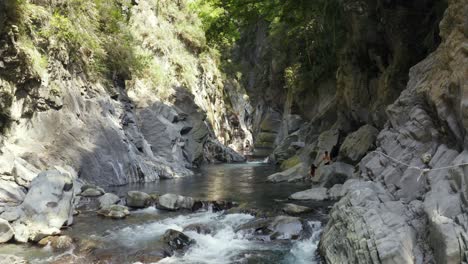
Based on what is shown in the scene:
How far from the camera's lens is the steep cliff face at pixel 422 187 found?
289 inches

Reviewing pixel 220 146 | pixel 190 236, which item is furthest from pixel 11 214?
pixel 220 146

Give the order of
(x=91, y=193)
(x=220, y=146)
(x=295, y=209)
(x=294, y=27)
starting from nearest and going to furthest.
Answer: (x=295, y=209), (x=91, y=193), (x=294, y=27), (x=220, y=146)

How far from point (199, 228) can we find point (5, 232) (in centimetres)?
481

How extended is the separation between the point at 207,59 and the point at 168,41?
325 inches

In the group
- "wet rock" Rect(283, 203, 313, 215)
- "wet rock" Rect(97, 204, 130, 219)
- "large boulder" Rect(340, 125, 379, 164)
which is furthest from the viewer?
"large boulder" Rect(340, 125, 379, 164)

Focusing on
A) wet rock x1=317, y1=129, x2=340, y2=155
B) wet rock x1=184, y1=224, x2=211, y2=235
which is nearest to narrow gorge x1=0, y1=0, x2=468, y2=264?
wet rock x1=184, y1=224, x2=211, y2=235

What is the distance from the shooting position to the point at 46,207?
1210cm

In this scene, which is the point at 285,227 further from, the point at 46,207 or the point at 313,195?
the point at 46,207

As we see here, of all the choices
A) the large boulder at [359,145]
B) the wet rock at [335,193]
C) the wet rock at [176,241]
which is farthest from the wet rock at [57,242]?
the large boulder at [359,145]

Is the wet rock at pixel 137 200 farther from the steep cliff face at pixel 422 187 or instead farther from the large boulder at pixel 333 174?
the steep cliff face at pixel 422 187

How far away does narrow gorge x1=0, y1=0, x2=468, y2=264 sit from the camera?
9047 millimetres

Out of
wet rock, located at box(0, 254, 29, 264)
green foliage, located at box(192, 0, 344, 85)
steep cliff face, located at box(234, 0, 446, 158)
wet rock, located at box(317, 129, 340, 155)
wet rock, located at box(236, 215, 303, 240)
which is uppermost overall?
green foliage, located at box(192, 0, 344, 85)

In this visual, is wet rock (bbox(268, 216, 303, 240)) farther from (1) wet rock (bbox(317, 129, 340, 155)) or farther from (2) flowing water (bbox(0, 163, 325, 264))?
(1) wet rock (bbox(317, 129, 340, 155))

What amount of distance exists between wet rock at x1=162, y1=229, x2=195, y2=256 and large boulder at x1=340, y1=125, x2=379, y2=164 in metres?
10.4
